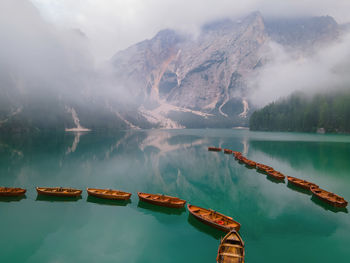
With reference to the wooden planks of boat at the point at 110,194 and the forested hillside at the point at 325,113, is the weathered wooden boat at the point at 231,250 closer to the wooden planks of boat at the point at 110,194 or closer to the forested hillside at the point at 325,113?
the wooden planks of boat at the point at 110,194

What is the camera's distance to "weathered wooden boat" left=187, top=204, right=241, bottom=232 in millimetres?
24375

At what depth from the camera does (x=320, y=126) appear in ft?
566

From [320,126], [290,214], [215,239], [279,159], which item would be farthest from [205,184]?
[320,126]

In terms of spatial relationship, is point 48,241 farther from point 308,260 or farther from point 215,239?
point 308,260

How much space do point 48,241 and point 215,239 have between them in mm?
18097

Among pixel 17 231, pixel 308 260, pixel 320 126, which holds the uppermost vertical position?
pixel 320 126

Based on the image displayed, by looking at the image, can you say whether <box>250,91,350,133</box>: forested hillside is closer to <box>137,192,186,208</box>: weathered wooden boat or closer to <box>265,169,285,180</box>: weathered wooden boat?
<box>265,169,285,180</box>: weathered wooden boat

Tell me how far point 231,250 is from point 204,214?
8.10m

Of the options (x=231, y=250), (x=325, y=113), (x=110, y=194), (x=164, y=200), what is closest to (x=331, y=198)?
(x=231, y=250)

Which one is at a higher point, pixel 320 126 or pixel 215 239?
pixel 320 126

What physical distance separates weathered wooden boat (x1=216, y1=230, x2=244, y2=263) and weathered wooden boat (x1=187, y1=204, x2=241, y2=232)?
8.10 ft

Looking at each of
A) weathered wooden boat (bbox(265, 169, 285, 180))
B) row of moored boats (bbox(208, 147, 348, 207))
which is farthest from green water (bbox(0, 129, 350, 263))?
weathered wooden boat (bbox(265, 169, 285, 180))

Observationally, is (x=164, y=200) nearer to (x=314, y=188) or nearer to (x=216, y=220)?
(x=216, y=220)

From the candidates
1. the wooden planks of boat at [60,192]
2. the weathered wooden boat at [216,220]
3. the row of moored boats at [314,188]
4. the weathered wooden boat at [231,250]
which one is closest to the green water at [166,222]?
the weathered wooden boat at [216,220]
